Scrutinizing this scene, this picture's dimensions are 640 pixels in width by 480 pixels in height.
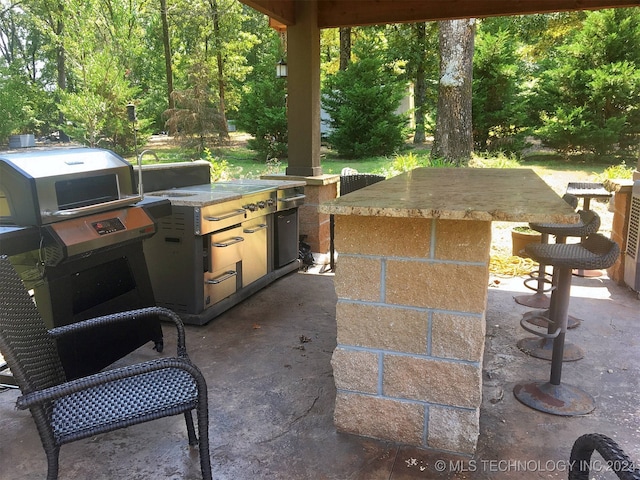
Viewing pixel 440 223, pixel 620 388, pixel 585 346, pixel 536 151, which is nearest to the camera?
pixel 440 223

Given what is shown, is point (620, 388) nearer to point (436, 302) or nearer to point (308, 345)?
point (436, 302)

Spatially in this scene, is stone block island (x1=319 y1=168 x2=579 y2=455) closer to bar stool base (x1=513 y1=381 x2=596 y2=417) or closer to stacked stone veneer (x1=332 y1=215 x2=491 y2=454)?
stacked stone veneer (x1=332 y1=215 x2=491 y2=454)

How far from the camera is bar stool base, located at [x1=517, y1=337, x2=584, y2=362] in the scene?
121 inches

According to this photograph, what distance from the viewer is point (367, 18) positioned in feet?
16.8

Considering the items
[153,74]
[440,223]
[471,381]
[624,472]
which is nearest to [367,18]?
[440,223]

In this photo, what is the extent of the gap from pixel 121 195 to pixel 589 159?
11.5 m

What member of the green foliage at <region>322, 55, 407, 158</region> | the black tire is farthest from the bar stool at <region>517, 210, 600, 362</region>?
the green foliage at <region>322, 55, 407, 158</region>

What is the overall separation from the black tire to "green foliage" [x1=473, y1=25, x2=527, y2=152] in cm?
1123

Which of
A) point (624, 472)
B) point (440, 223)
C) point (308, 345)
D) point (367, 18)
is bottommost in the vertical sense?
point (308, 345)

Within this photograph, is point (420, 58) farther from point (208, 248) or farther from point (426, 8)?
point (208, 248)

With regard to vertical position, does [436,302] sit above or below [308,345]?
above

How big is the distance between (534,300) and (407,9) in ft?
9.93

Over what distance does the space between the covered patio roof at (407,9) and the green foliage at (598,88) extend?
711 cm

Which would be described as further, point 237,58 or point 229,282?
point 237,58
